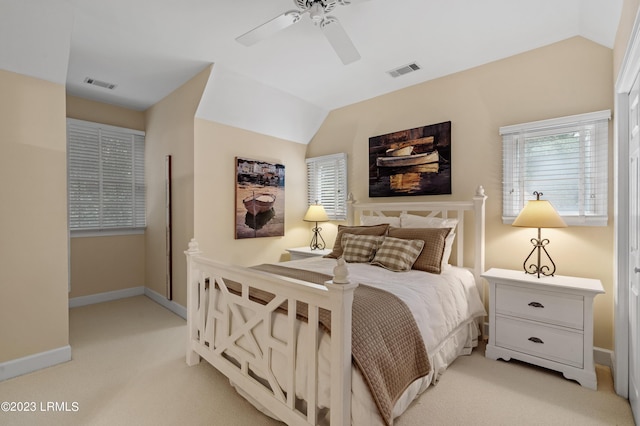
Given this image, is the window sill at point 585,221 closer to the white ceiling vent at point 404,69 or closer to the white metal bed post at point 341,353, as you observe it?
the white ceiling vent at point 404,69

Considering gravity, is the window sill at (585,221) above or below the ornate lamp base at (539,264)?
above

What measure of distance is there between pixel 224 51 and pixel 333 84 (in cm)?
131

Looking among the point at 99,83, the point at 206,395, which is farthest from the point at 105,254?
the point at 206,395

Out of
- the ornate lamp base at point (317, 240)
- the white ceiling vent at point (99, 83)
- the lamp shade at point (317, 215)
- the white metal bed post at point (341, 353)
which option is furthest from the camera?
the ornate lamp base at point (317, 240)

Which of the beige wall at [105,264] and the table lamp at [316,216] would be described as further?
the table lamp at [316,216]

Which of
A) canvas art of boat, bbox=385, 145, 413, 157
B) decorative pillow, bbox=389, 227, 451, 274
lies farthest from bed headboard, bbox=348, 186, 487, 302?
canvas art of boat, bbox=385, 145, 413, 157

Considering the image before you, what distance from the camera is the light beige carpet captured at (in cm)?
185

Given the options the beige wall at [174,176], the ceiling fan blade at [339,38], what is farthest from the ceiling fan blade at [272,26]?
the beige wall at [174,176]

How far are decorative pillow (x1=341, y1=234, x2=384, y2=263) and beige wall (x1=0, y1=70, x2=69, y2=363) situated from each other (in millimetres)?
2530

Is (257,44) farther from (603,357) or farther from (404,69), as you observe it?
(603,357)

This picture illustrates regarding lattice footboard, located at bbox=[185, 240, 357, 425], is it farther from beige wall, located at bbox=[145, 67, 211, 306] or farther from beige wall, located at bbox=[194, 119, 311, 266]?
beige wall, located at bbox=[145, 67, 211, 306]

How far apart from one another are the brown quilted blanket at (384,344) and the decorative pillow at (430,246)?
2.78 ft

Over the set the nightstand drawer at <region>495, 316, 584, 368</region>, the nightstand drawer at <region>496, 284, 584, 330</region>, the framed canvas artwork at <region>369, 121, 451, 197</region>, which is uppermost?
the framed canvas artwork at <region>369, 121, 451, 197</region>

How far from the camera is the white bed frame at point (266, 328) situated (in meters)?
1.41
